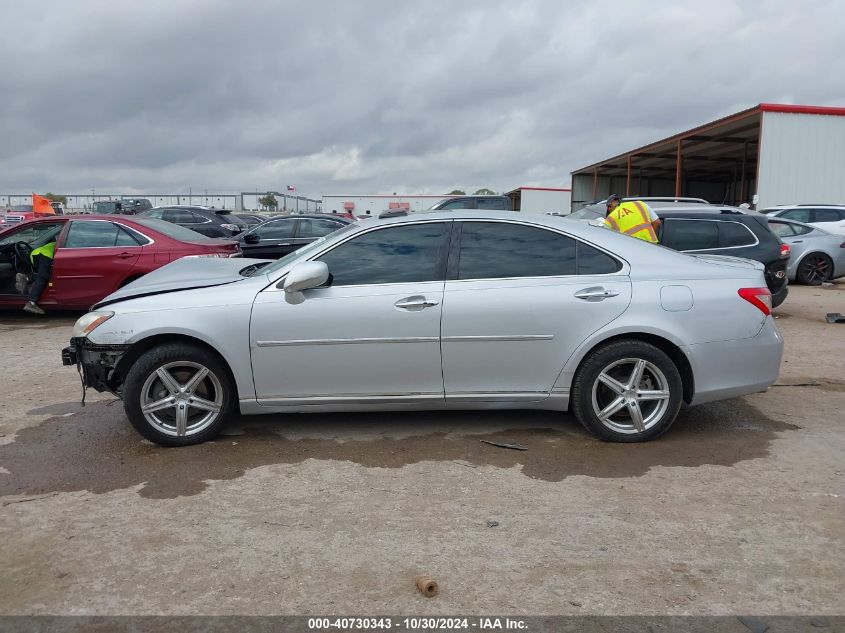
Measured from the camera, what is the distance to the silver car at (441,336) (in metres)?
4.39

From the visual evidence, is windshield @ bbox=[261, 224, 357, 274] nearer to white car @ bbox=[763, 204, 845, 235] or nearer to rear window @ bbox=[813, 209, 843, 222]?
white car @ bbox=[763, 204, 845, 235]

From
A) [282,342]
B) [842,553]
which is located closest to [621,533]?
[842,553]

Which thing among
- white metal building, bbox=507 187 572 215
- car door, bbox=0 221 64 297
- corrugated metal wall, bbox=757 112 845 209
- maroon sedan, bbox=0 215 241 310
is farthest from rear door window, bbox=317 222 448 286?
white metal building, bbox=507 187 572 215

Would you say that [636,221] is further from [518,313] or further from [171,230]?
[171,230]

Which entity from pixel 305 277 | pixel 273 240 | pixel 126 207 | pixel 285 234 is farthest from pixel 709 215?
pixel 126 207

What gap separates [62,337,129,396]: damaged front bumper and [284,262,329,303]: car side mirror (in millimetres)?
1157

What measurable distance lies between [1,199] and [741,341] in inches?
3235

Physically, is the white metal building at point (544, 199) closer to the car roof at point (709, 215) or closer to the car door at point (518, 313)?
the car roof at point (709, 215)

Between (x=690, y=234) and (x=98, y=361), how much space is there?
302 inches

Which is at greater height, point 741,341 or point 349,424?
point 741,341

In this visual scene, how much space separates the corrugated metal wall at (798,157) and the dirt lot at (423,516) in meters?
15.8

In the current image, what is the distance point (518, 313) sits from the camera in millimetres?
4410

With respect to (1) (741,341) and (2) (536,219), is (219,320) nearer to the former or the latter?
(2) (536,219)

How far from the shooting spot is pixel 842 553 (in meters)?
3.14
